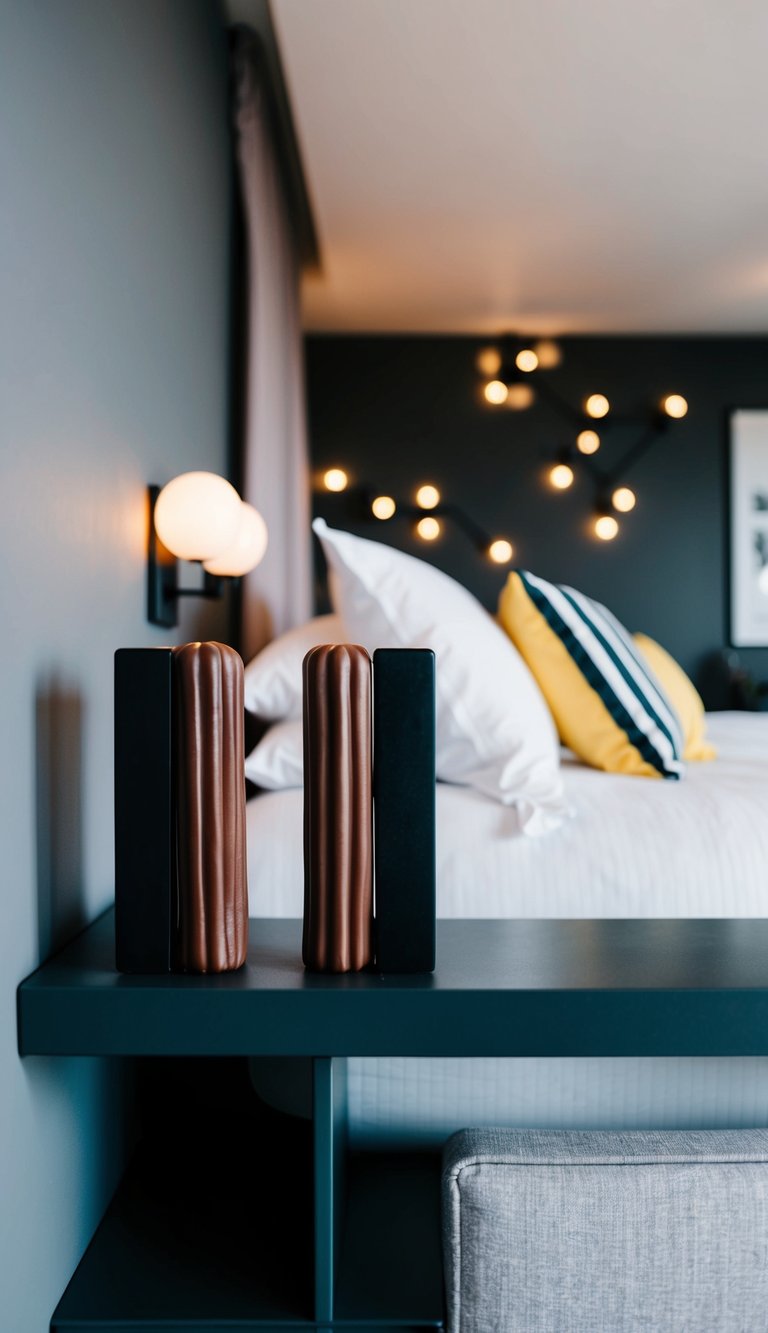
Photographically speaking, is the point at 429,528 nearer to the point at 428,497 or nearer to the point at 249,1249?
the point at 428,497

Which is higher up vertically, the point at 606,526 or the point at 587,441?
the point at 587,441

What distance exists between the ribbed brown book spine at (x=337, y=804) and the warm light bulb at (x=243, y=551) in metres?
0.75

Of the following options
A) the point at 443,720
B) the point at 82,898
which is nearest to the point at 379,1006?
the point at 82,898

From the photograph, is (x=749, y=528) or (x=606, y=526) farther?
(x=749, y=528)

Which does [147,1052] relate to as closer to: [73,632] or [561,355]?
[73,632]

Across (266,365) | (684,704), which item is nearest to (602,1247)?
(684,704)

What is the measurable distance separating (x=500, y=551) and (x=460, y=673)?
322 cm

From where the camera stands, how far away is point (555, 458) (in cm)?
480

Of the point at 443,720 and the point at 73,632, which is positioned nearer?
the point at 73,632

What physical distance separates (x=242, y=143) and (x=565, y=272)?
1.82m

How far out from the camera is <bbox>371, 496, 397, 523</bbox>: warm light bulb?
4.73m

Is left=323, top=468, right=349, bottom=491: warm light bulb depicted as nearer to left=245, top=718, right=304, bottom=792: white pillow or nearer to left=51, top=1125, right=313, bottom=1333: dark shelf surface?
left=245, top=718, right=304, bottom=792: white pillow

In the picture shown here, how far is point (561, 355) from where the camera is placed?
480cm

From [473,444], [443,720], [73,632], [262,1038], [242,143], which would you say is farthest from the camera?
[473,444]
